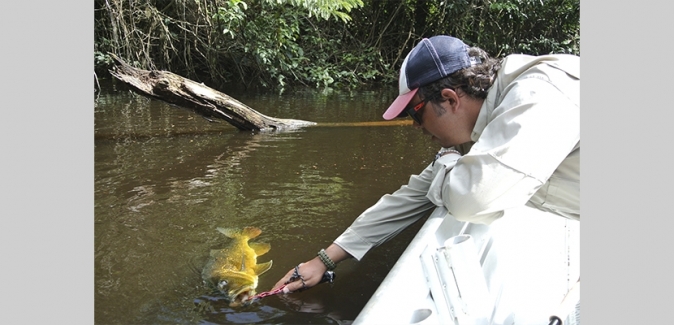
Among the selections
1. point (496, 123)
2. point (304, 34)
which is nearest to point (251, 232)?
point (496, 123)

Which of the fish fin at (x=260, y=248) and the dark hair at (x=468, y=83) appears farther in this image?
the fish fin at (x=260, y=248)

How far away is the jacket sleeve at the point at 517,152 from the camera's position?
1653 mm

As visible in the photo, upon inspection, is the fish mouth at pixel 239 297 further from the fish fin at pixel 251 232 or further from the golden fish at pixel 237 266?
the fish fin at pixel 251 232

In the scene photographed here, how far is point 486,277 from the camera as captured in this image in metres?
1.96

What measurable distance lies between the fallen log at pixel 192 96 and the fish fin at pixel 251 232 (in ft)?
9.62

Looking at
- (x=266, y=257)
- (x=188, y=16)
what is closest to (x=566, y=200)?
(x=266, y=257)

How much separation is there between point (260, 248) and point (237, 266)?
0.42 meters

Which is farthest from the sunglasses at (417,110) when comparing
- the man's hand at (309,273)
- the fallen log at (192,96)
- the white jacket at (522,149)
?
the fallen log at (192,96)

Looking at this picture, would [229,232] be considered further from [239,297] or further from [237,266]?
[239,297]

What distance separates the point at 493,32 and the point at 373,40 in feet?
10.4

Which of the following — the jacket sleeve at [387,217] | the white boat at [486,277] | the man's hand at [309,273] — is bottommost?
the man's hand at [309,273]

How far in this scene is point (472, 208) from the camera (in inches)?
68.1

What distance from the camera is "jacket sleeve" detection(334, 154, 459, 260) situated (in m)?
2.64

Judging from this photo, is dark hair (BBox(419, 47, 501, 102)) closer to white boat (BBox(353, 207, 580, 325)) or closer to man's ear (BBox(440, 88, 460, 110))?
man's ear (BBox(440, 88, 460, 110))
